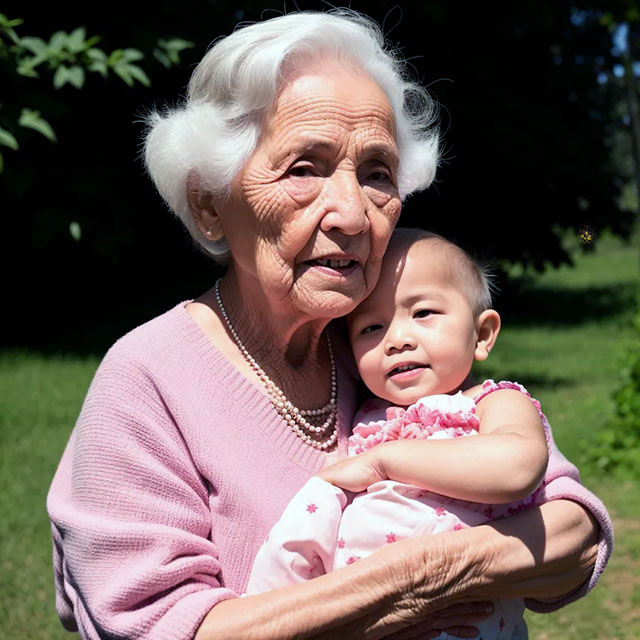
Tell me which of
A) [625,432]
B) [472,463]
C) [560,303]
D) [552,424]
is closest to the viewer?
[472,463]

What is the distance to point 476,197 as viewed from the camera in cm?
1608

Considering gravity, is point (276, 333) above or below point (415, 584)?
above

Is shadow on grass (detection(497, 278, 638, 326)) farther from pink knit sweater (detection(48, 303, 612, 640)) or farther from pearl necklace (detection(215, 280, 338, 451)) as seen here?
pink knit sweater (detection(48, 303, 612, 640))

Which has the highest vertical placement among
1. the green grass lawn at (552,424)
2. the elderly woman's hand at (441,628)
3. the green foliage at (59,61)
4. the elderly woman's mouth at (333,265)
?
the elderly woman's mouth at (333,265)

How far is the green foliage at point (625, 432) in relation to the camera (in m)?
7.12

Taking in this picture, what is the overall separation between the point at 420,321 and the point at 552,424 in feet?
20.4

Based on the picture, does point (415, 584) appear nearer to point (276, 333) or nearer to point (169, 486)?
point (169, 486)

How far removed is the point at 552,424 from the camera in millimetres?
8406

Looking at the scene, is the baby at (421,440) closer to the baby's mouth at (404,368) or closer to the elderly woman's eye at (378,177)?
the baby's mouth at (404,368)

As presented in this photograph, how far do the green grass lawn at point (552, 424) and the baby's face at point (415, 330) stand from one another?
9.24 ft

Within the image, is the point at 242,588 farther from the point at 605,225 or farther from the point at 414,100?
the point at 605,225

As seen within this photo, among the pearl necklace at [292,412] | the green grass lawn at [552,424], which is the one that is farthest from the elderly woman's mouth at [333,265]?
the green grass lawn at [552,424]

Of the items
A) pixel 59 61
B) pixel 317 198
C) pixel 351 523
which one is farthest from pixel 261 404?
pixel 59 61

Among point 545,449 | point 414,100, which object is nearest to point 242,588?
point 545,449
